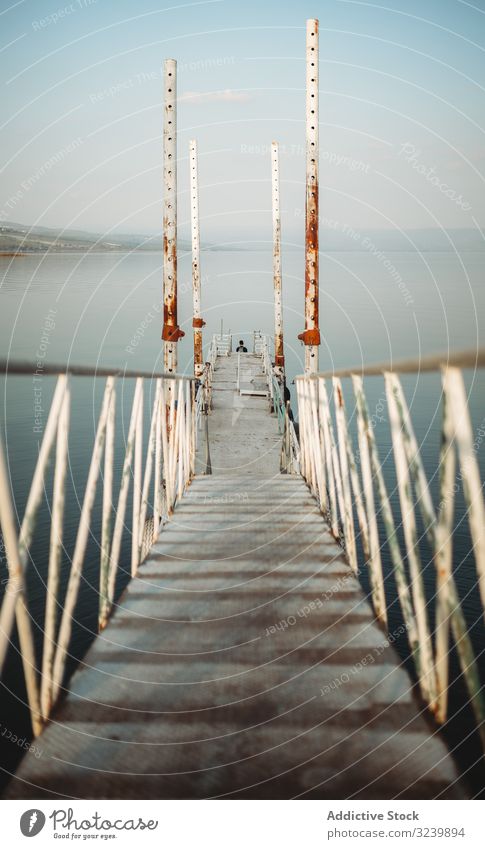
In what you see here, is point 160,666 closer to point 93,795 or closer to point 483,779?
point 93,795

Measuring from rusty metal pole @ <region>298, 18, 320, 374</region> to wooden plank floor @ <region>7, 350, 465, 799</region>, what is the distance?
5.63 meters

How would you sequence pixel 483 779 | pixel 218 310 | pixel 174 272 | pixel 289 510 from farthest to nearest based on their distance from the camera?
1. pixel 218 310
2. pixel 174 272
3. pixel 289 510
4. pixel 483 779

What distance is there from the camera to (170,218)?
959 centimetres

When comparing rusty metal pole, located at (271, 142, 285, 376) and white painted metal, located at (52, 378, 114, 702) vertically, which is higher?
rusty metal pole, located at (271, 142, 285, 376)

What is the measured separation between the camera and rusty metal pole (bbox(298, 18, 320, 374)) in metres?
8.34

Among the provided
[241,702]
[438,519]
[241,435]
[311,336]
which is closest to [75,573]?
[241,702]

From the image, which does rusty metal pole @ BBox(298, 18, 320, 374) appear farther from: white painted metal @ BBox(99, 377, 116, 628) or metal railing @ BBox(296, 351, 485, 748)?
white painted metal @ BBox(99, 377, 116, 628)

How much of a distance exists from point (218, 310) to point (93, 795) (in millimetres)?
59864

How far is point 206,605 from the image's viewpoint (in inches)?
131

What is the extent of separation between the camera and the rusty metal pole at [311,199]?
8.34 m

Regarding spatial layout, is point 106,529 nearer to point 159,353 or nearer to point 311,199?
point 311,199

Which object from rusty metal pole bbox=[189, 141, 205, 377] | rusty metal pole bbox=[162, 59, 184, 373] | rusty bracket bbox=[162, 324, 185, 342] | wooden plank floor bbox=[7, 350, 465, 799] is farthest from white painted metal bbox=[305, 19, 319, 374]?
rusty metal pole bbox=[189, 141, 205, 377]

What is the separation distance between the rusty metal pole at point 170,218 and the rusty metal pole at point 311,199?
2154 millimetres

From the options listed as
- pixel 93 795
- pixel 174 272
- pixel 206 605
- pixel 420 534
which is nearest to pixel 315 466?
pixel 206 605
